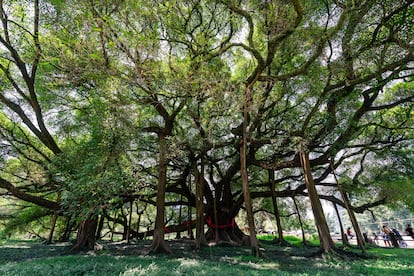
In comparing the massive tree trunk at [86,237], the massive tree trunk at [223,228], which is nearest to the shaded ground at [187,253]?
the massive tree trunk at [86,237]

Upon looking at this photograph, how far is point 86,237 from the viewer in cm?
648

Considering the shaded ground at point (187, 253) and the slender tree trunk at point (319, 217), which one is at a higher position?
the slender tree trunk at point (319, 217)

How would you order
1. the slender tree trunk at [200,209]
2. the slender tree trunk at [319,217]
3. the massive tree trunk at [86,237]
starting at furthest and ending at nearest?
the slender tree trunk at [200,209], the massive tree trunk at [86,237], the slender tree trunk at [319,217]

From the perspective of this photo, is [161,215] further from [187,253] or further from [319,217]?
[319,217]

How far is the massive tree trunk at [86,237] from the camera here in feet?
20.7

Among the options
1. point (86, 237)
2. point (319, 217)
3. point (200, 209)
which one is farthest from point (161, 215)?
point (319, 217)

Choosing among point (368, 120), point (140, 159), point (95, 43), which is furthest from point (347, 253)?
point (95, 43)

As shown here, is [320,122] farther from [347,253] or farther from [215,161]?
[215,161]

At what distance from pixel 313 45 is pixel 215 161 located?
5.56m

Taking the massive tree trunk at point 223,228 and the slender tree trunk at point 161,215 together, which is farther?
the massive tree trunk at point 223,228

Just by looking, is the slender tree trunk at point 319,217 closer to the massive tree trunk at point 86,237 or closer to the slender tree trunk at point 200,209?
the slender tree trunk at point 200,209

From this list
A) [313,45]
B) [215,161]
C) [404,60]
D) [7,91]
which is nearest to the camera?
[404,60]

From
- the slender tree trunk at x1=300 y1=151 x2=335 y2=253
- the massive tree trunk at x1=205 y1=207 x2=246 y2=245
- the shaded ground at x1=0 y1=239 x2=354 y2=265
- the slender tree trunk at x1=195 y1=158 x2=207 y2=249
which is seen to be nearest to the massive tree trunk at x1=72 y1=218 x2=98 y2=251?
the shaded ground at x1=0 y1=239 x2=354 y2=265

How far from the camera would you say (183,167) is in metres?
8.28
